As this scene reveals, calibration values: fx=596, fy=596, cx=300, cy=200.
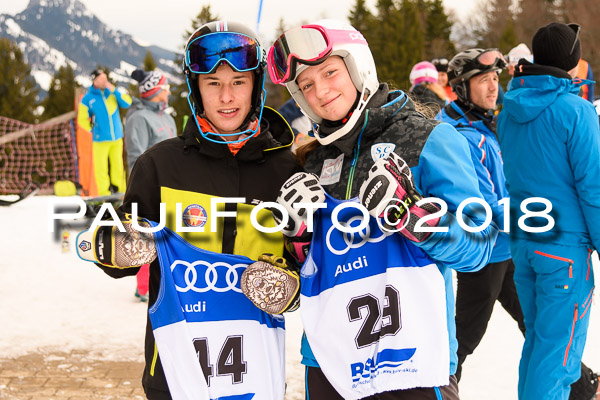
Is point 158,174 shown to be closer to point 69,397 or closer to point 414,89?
point 69,397

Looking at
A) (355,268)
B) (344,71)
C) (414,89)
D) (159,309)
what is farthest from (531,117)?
(414,89)

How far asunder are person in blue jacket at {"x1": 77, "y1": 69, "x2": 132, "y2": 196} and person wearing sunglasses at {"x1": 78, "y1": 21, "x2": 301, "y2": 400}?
7664 mm

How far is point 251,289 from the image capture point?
2.26 metres

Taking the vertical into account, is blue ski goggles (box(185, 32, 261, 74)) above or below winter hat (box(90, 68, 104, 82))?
below

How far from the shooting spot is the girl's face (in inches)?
92.4

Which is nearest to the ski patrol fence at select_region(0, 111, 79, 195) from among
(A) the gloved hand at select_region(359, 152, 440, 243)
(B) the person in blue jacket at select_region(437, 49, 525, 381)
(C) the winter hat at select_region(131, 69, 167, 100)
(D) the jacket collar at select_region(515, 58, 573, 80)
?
(C) the winter hat at select_region(131, 69, 167, 100)

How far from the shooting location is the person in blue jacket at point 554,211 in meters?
3.31

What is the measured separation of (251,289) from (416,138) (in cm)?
84

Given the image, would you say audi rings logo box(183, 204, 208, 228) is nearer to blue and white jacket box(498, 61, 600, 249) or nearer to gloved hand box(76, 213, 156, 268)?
gloved hand box(76, 213, 156, 268)

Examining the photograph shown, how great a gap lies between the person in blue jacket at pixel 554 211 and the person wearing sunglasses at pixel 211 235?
1674 mm

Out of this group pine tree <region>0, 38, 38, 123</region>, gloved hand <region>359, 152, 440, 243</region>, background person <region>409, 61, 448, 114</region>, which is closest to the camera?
gloved hand <region>359, 152, 440, 243</region>

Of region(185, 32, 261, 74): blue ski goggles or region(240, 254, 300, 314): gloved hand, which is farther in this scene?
region(185, 32, 261, 74): blue ski goggles

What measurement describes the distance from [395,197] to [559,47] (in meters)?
2.22

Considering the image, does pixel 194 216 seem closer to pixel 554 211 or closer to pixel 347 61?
pixel 347 61
